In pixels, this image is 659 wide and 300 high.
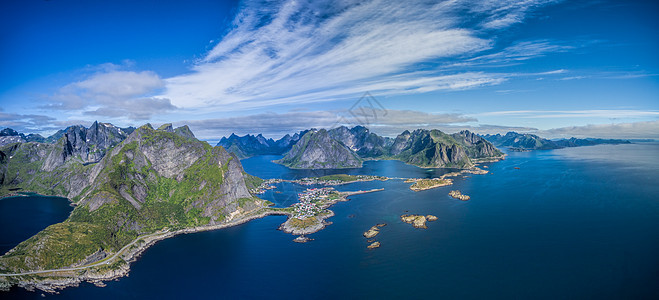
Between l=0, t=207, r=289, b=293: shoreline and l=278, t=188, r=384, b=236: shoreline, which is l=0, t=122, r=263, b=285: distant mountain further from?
l=278, t=188, r=384, b=236: shoreline

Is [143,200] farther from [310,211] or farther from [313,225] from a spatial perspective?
[313,225]

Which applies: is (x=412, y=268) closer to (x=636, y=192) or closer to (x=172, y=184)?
(x=172, y=184)

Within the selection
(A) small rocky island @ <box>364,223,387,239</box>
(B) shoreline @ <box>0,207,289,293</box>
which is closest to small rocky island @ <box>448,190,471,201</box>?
(A) small rocky island @ <box>364,223,387,239</box>

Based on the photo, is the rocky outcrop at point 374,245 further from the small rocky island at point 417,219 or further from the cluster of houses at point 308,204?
the cluster of houses at point 308,204

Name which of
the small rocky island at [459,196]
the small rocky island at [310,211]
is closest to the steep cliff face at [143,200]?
the small rocky island at [310,211]

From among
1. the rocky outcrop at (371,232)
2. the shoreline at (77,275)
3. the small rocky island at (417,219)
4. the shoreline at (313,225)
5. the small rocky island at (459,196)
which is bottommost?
the shoreline at (77,275)

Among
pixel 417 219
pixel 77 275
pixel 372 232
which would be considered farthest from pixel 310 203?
pixel 77 275

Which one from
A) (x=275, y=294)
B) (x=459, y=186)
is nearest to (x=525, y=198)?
(x=459, y=186)
